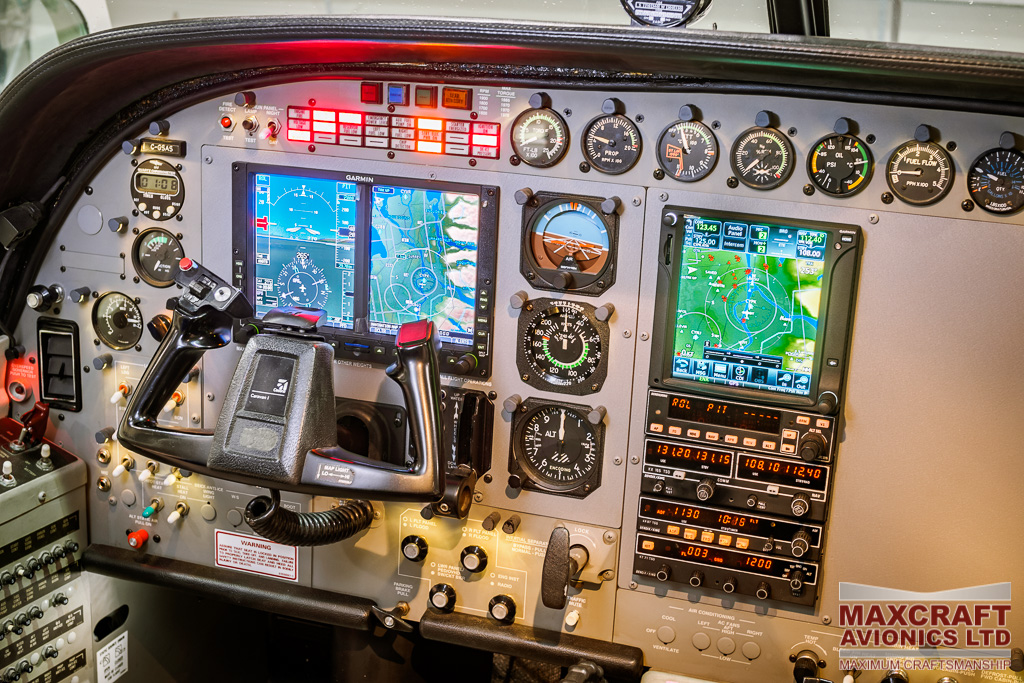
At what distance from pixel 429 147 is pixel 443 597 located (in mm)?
1381

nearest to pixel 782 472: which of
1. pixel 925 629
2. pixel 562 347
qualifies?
pixel 925 629

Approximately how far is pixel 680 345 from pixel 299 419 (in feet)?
3.54

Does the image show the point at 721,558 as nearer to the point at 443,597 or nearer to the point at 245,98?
the point at 443,597

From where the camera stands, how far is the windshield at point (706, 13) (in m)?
2.27

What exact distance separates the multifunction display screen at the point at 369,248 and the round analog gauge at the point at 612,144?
32 cm

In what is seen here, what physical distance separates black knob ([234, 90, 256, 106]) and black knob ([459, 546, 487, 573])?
1541 mm

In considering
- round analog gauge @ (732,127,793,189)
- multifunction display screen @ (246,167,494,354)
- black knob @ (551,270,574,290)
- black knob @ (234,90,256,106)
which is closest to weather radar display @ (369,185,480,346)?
multifunction display screen @ (246,167,494,354)

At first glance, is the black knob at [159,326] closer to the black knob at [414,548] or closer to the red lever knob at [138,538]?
the red lever knob at [138,538]

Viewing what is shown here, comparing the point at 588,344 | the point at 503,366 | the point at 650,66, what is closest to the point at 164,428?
the point at 503,366

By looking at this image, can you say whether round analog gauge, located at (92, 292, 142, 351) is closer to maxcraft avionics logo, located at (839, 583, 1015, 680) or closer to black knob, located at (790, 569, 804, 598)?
black knob, located at (790, 569, 804, 598)

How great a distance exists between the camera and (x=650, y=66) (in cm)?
236

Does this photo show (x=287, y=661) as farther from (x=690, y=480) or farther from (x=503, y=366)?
(x=690, y=480)

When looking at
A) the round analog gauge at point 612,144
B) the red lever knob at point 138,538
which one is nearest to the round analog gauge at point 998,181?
the round analog gauge at point 612,144

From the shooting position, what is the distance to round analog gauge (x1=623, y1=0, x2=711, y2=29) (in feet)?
7.39
